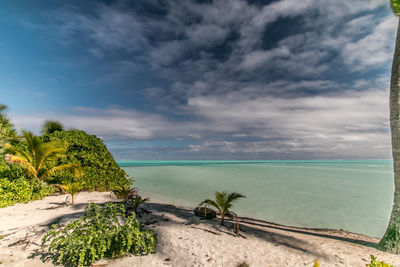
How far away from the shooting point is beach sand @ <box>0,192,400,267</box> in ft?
13.4

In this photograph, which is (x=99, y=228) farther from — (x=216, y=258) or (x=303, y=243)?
(x=303, y=243)

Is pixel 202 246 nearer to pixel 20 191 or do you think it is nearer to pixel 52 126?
pixel 20 191

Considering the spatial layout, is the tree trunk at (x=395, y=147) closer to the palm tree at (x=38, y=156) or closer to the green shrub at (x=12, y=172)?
the palm tree at (x=38, y=156)

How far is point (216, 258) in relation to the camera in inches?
167

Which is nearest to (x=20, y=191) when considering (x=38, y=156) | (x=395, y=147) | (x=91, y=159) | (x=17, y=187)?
(x=17, y=187)

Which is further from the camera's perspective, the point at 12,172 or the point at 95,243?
the point at 12,172

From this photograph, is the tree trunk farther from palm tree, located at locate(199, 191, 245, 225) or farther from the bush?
the bush

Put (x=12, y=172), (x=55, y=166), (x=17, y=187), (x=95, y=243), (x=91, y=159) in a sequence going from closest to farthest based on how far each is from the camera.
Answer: (x=95, y=243) < (x=17, y=187) < (x=12, y=172) < (x=55, y=166) < (x=91, y=159)

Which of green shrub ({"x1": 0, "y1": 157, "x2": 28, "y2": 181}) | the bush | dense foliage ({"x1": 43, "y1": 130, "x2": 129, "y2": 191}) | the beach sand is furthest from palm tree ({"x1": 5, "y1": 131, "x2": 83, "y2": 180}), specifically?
the beach sand

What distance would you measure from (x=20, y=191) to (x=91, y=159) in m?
3.99

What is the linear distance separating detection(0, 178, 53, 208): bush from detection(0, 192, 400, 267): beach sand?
148 centimetres

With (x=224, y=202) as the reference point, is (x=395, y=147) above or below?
above

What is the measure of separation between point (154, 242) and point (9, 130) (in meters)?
21.8

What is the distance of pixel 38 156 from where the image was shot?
959cm
